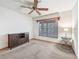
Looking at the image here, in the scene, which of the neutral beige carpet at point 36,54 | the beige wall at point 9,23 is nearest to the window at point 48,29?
the beige wall at point 9,23

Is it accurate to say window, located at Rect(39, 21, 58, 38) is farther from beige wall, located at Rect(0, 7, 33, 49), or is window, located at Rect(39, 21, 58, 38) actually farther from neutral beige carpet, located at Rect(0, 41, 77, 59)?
neutral beige carpet, located at Rect(0, 41, 77, 59)

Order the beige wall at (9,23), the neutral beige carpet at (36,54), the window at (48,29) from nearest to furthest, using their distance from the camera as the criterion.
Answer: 1. the neutral beige carpet at (36,54)
2. the beige wall at (9,23)
3. the window at (48,29)

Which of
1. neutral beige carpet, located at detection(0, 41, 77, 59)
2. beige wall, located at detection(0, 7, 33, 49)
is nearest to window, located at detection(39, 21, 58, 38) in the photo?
beige wall, located at detection(0, 7, 33, 49)

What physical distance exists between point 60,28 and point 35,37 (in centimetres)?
297

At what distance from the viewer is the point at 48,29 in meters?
6.16

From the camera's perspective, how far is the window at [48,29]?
558 cm

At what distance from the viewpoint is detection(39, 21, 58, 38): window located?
5582 millimetres

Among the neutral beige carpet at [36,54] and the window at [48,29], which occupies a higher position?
the window at [48,29]

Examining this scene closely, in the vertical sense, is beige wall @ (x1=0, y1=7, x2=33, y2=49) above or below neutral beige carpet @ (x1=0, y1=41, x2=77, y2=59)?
above

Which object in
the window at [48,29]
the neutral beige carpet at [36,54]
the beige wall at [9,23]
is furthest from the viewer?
the window at [48,29]

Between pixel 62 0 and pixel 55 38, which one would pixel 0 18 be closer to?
pixel 62 0

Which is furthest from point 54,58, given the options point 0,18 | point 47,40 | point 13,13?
point 13,13

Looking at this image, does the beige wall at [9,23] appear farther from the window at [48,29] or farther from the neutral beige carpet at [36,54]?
the window at [48,29]

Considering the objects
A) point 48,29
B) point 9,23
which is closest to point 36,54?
point 9,23
